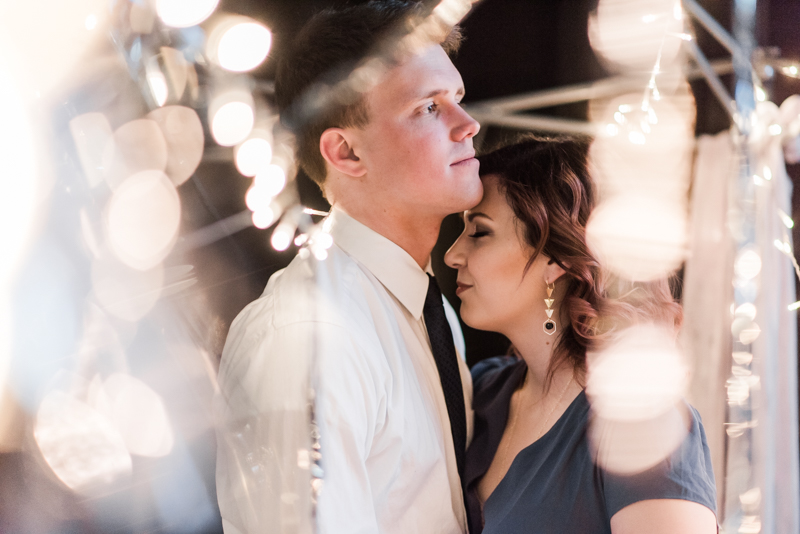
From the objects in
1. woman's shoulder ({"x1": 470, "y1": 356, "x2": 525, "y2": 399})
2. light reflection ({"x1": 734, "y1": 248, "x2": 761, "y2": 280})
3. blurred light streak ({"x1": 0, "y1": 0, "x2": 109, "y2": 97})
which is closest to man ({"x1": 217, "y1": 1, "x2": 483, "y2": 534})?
woman's shoulder ({"x1": 470, "y1": 356, "x2": 525, "y2": 399})

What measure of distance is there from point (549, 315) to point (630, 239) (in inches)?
13.4

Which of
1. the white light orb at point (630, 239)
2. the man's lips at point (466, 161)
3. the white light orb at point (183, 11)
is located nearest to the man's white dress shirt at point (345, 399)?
the man's lips at point (466, 161)

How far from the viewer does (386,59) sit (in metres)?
1.19

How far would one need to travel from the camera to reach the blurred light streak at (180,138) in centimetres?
124

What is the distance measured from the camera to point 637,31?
2018 millimetres

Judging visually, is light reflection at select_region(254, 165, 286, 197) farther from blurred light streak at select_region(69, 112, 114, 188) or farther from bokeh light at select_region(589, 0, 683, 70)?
bokeh light at select_region(589, 0, 683, 70)

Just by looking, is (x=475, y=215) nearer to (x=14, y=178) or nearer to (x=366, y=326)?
(x=366, y=326)

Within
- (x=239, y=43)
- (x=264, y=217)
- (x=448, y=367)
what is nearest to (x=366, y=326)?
(x=448, y=367)

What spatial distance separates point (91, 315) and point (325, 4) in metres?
1.24

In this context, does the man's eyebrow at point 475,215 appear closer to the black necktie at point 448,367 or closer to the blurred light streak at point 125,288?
the black necktie at point 448,367

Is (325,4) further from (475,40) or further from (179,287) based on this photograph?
(179,287)

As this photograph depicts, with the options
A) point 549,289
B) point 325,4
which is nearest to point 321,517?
point 549,289

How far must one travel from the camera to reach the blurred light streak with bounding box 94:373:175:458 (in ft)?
3.29

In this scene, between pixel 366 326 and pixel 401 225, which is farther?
pixel 401 225
